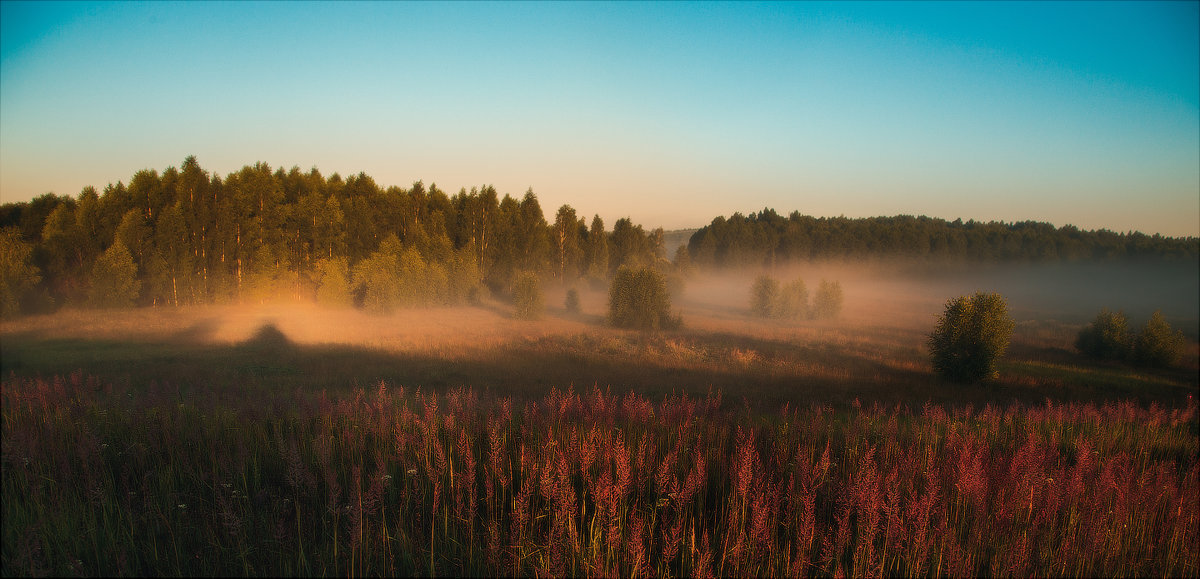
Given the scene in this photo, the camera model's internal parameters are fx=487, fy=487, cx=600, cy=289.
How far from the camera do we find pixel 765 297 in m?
54.7

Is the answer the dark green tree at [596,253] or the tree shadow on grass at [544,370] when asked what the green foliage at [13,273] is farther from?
the dark green tree at [596,253]

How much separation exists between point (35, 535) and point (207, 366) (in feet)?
63.3

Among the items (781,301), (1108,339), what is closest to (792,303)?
(781,301)

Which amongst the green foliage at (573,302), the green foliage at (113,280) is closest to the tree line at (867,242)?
the green foliage at (573,302)

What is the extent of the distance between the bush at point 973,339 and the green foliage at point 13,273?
121 ft

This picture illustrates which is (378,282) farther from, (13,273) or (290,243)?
(13,273)

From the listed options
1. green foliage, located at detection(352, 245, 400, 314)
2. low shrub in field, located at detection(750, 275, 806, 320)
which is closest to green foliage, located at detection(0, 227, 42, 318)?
green foliage, located at detection(352, 245, 400, 314)

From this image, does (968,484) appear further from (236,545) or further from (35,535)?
(35,535)

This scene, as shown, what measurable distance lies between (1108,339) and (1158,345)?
241 centimetres

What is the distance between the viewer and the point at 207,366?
1834 cm

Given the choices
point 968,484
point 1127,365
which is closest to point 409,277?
point 968,484

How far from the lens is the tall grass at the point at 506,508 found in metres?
3.21

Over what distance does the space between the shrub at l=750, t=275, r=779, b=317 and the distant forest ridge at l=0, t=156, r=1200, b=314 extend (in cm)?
2578

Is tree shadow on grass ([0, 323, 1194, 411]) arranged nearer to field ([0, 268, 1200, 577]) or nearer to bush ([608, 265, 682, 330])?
field ([0, 268, 1200, 577])
